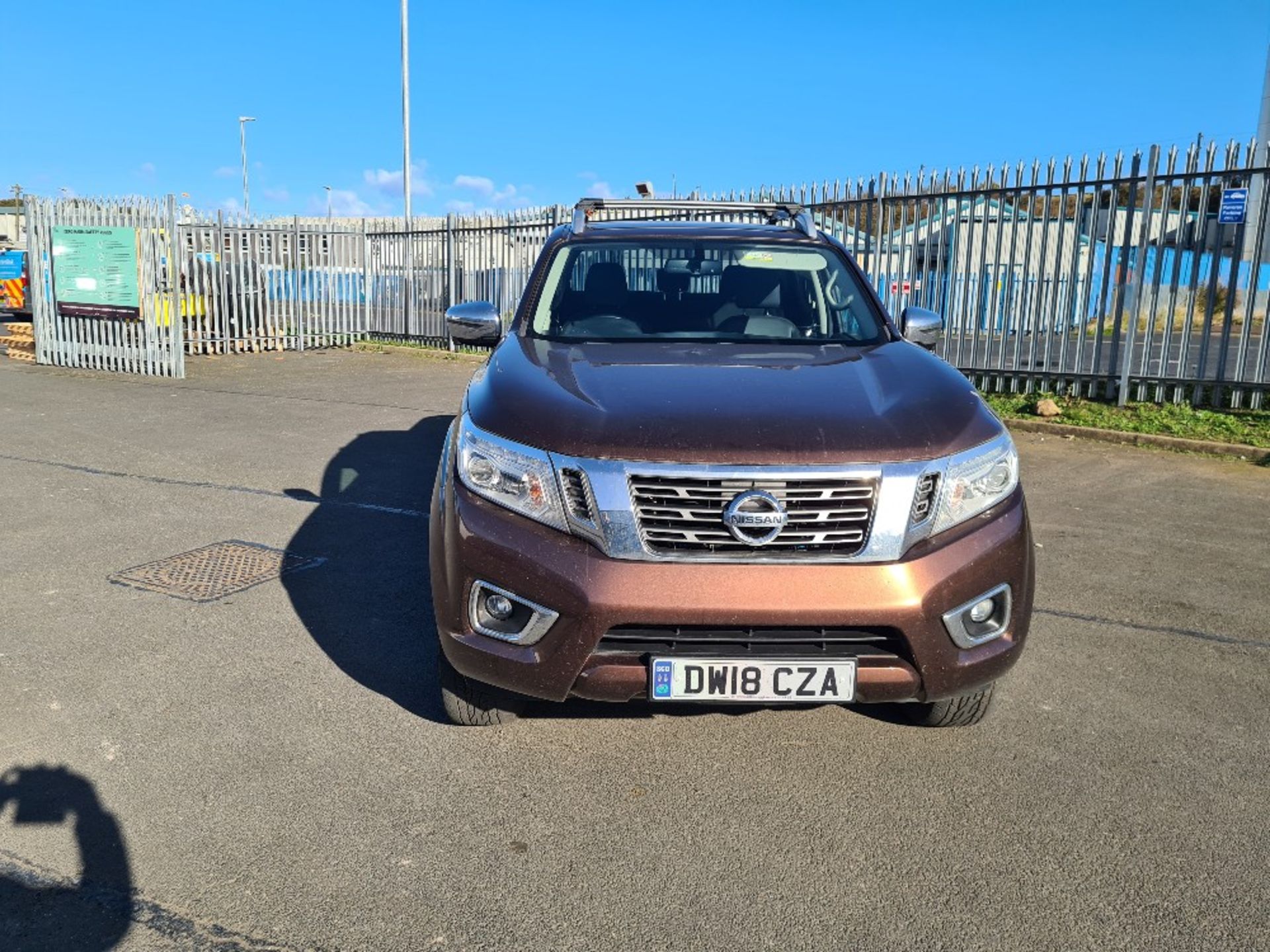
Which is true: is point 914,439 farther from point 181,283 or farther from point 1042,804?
point 181,283

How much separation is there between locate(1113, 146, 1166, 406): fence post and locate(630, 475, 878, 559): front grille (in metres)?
8.61

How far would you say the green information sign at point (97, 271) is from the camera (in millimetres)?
13617

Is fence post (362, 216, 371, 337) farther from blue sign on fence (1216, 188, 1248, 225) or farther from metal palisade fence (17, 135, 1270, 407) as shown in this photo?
blue sign on fence (1216, 188, 1248, 225)

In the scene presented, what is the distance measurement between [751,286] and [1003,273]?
816 cm

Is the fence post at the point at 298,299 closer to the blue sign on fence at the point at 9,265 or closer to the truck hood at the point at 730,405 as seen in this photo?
the blue sign on fence at the point at 9,265

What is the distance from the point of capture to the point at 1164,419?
32.0 ft

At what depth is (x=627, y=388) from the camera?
3338 millimetres

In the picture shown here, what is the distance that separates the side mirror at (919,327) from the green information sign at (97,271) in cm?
1212

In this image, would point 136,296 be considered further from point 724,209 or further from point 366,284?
point 724,209

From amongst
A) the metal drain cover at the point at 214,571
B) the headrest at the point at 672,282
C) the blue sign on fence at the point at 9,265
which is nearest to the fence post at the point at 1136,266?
the headrest at the point at 672,282

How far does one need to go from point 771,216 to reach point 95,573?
4.08 m

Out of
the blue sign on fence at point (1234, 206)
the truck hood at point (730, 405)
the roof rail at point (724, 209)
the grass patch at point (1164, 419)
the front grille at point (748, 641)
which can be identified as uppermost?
the blue sign on fence at point (1234, 206)

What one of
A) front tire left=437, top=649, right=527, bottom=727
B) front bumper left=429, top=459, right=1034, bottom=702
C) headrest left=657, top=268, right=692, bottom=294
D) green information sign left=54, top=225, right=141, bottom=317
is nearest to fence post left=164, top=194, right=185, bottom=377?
green information sign left=54, top=225, right=141, bottom=317

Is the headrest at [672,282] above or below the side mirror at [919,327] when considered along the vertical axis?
above
